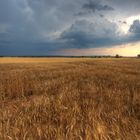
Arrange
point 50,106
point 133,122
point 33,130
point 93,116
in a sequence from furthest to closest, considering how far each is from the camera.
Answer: point 50,106, point 93,116, point 133,122, point 33,130

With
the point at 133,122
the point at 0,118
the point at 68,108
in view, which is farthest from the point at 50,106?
the point at 133,122

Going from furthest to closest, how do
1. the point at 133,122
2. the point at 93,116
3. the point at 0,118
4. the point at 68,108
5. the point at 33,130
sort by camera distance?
the point at 68,108, the point at 0,118, the point at 93,116, the point at 133,122, the point at 33,130

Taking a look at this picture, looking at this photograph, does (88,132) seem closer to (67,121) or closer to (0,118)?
(67,121)

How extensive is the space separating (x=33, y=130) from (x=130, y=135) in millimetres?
1407

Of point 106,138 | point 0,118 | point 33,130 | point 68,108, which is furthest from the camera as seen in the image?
point 68,108

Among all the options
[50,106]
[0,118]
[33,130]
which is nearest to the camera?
[33,130]

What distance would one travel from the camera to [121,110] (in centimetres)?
512

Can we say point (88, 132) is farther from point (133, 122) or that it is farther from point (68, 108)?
point (68, 108)

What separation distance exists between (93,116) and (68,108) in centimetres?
84

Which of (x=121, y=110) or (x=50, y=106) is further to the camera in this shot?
(x=50, y=106)

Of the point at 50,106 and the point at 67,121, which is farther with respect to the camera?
the point at 50,106

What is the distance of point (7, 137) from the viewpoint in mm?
3641

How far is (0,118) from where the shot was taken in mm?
4848

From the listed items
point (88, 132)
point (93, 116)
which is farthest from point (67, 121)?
point (88, 132)
